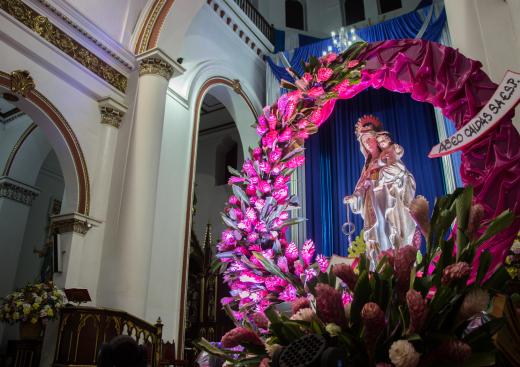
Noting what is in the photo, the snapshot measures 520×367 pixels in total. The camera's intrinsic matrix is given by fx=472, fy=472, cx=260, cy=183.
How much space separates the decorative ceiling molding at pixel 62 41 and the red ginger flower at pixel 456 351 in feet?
19.2

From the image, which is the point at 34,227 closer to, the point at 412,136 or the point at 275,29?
the point at 275,29

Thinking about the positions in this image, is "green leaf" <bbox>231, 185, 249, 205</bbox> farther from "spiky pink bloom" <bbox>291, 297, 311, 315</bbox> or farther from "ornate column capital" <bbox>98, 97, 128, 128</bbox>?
"spiky pink bloom" <bbox>291, 297, 311, 315</bbox>

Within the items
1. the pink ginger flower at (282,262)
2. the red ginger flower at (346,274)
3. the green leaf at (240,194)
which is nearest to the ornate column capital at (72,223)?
the green leaf at (240,194)

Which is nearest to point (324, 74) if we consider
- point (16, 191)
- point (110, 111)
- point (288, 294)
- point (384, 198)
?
point (384, 198)

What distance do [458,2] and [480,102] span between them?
90 centimetres

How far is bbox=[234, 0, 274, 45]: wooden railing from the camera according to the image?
31.6ft

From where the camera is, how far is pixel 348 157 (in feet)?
27.1

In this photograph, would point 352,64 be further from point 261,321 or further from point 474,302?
point 474,302

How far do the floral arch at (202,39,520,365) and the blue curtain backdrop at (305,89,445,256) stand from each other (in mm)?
2020

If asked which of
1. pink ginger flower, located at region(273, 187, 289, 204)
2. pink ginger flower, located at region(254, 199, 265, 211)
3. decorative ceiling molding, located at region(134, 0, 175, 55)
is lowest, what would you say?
pink ginger flower, located at region(254, 199, 265, 211)

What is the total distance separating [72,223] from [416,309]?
5.39 m

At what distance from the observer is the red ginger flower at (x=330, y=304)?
90cm

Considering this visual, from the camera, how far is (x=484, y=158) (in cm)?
389

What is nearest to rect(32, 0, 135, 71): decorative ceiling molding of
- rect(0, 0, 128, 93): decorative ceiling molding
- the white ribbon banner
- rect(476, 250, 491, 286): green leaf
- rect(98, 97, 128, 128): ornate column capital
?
rect(0, 0, 128, 93): decorative ceiling molding
